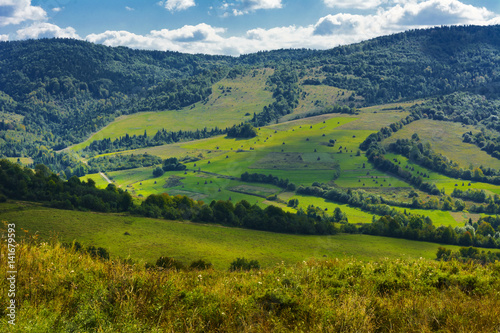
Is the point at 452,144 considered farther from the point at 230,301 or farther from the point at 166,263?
the point at 230,301

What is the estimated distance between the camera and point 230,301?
8898 mm

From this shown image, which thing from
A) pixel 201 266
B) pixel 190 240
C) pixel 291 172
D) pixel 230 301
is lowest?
pixel 190 240

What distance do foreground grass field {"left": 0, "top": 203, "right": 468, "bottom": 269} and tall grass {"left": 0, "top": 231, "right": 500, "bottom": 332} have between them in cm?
3438

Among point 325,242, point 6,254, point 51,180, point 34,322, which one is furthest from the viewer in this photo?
point 51,180

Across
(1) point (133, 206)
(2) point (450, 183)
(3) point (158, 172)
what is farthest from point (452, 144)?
(1) point (133, 206)

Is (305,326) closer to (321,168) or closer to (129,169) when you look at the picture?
(321,168)

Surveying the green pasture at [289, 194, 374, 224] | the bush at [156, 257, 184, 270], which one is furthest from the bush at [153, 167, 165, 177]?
the bush at [156, 257, 184, 270]

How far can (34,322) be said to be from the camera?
751 cm

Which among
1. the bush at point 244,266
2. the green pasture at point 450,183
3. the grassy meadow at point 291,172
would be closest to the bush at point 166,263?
the bush at point 244,266

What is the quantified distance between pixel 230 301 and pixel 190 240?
49.9 meters

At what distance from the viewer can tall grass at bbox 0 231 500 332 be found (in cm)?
787

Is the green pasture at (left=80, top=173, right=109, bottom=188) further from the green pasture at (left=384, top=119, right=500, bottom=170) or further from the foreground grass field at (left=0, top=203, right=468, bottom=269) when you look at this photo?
the green pasture at (left=384, top=119, right=500, bottom=170)

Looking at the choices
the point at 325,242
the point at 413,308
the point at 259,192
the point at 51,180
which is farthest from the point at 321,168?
the point at 413,308

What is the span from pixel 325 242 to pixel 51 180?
2332 inches
